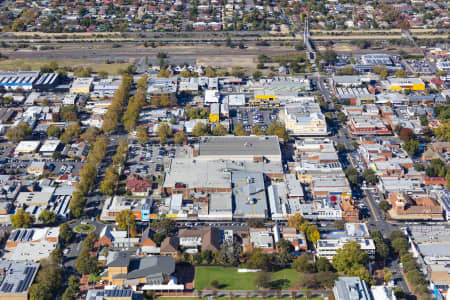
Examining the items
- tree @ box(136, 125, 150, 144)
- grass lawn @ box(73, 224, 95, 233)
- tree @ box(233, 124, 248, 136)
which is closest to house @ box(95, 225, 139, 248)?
grass lawn @ box(73, 224, 95, 233)

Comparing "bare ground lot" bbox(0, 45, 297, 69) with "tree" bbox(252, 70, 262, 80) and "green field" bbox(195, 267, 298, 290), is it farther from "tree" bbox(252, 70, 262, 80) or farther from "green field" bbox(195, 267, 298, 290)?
"green field" bbox(195, 267, 298, 290)

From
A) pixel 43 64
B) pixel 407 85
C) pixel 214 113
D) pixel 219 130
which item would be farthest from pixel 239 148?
pixel 43 64

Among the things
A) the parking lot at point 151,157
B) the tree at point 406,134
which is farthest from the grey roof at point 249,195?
the tree at point 406,134

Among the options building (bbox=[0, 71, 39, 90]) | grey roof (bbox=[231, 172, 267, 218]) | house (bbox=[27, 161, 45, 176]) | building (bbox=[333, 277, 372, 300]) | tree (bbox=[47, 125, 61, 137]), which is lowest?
building (bbox=[333, 277, 372, 300])

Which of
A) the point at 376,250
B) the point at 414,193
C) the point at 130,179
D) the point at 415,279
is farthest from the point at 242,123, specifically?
the point at 415,279

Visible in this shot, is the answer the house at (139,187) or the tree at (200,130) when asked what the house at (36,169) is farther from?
the tree at (200,130)
